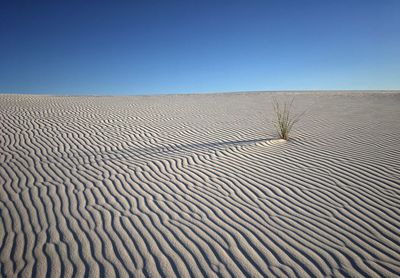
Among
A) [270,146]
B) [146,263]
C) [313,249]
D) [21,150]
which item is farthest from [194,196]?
[21,150]

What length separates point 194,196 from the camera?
4.15 meters

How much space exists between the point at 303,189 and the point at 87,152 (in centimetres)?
528

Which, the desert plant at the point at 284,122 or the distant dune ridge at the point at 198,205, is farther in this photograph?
the desert plant at the point at 284,122

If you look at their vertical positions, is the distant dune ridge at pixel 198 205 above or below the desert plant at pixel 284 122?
below

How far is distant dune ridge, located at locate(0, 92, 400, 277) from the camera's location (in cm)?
268

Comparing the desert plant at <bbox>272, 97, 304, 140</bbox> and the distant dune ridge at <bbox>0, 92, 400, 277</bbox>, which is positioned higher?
the desert plant at <bbox>272, 97, 304, 140</bbox>

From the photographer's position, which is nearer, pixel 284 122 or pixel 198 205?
pixel 198 205

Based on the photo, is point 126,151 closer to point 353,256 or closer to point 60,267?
point 60,267

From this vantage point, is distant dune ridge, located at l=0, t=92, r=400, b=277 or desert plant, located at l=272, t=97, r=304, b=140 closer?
distant dune ridge, located at l=0, t=92, r=400, b=277

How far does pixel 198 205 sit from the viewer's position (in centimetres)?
386

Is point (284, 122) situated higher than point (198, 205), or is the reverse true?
point (284, 122)

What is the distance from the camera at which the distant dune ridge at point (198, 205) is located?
2.68 metres

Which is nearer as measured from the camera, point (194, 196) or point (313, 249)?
point (313, 249)

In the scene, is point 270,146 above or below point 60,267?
above
